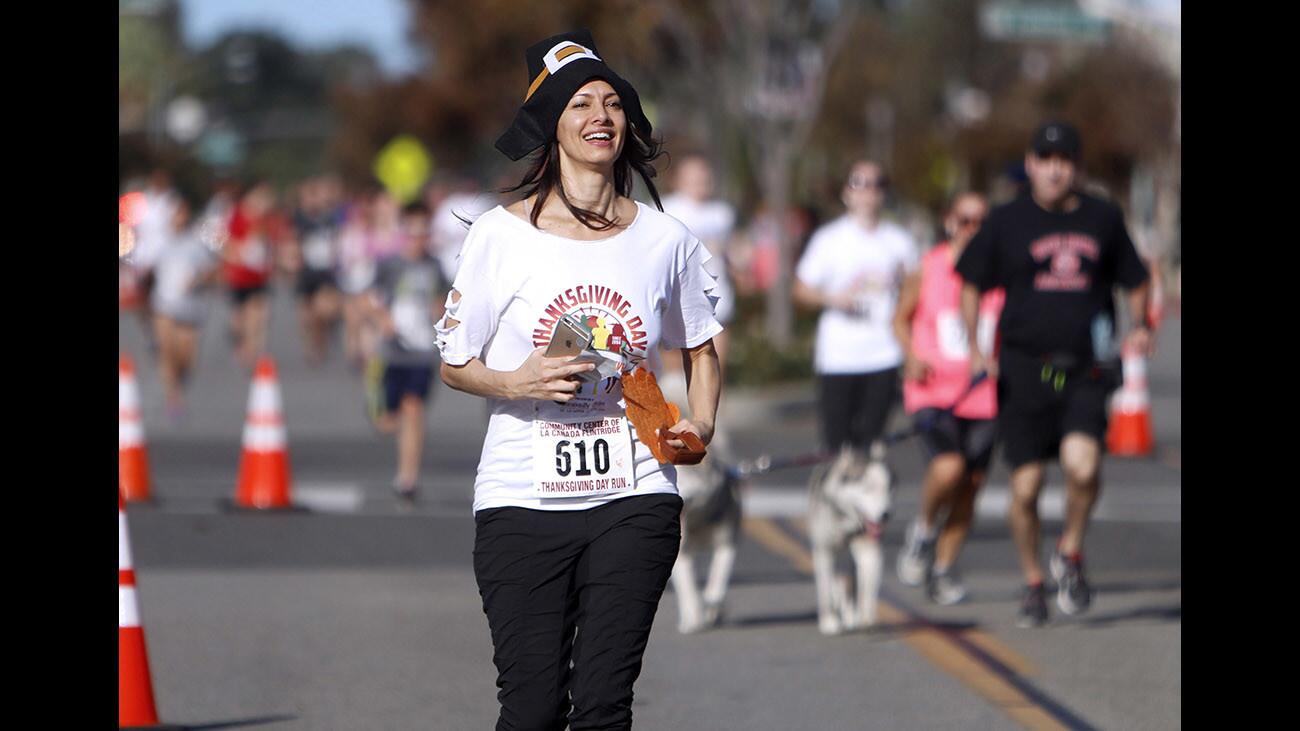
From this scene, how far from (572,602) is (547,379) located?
56 cm

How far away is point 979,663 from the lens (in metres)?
8.35

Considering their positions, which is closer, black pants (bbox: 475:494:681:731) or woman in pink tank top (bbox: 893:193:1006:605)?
black pants (bbox: 475:494:681:731)

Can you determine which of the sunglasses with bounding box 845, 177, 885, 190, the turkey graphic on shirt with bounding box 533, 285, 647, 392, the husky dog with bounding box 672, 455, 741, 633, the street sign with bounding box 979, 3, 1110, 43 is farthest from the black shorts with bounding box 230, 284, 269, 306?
the turkey graphic on shirt with bounding box 533, 285, 647, 392

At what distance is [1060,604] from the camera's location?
9.21 m

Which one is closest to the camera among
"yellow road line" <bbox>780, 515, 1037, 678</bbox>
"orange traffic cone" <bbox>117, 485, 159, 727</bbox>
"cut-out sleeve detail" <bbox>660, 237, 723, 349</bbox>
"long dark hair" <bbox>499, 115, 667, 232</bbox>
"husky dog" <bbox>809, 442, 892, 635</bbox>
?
"long dark hair" <bbox>499, 115, 667, 232</bbox>

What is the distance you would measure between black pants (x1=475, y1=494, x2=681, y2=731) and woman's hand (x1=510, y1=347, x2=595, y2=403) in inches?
12.2

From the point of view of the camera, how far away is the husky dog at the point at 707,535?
29.2 ft

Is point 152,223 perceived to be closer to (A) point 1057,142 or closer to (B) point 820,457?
(B) point 820,457

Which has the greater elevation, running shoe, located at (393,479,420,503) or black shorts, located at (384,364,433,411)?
black shorts, located at (384,364,433,411)

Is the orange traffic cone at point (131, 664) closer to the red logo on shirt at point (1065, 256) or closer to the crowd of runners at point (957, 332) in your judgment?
the crowd of runners at point (957, 332)

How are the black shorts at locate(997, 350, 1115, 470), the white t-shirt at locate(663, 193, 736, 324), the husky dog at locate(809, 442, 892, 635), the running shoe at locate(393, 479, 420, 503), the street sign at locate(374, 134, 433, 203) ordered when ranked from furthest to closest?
the street sign at locate(374, 134, 433, 203) → the white t-shirt at locate(663, 193, 736, 324) → the running shoe at locate(393, 479, 420, 503) → the black shorts at locate(997, 350, 1115, 470) → the husky dog at locate(809, 442, 892, 635)

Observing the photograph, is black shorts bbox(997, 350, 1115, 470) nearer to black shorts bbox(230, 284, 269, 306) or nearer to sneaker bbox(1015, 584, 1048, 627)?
sneaker bbox(1015, 584, 1048, 627)

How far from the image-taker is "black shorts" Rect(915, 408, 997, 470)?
10094 millimetres
